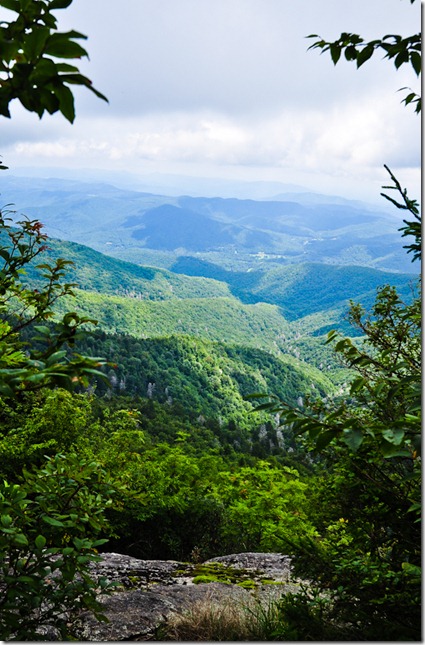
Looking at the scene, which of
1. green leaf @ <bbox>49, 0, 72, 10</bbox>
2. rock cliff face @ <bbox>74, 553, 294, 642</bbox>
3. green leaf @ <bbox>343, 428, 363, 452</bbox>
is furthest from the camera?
rock cliff face @ <bbox>74, 553, 294, 642</bbox>

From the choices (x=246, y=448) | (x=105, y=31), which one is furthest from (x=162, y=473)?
(x=246, y=448)

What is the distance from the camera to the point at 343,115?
3285 millimetres

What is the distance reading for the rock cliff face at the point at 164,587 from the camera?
7.62ft

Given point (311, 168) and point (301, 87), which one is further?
point (311, 168)

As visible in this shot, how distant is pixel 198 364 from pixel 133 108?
184ft

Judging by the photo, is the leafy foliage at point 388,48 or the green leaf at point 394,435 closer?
the green leaf at point 394,435

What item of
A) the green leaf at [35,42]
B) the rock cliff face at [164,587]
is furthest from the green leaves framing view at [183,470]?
the rock cliff face at [164,587]

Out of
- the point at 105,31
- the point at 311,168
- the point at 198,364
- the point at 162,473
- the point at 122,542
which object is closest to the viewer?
the point at 105,31

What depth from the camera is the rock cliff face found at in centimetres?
232

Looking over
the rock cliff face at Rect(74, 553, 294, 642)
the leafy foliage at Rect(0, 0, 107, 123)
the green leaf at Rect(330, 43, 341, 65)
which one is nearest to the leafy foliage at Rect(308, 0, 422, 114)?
the green leaf at Rect(330, 43, 341, 65)

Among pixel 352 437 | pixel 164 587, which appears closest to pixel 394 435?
pixel 352 437

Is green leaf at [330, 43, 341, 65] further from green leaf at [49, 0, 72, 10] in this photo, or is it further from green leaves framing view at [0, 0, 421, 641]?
green leaf at [49, 0, 72, 10]

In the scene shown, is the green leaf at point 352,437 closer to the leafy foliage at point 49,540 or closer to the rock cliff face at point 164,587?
the leafy foliage at point 49,540

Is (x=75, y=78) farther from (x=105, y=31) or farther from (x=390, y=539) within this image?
(x=105, y=31)
